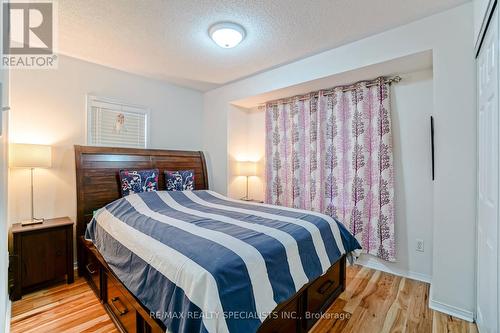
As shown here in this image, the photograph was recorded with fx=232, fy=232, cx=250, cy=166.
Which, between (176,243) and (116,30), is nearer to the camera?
(176,243)

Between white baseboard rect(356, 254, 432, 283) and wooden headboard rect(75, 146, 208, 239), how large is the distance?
279 centimetres

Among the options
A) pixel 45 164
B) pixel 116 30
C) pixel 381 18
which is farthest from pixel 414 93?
pixel 45 164

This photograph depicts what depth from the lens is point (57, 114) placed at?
264 centimetres

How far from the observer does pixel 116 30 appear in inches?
85.9

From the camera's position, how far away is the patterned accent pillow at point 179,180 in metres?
3.22

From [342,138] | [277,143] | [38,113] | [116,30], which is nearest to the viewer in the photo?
[116,30]

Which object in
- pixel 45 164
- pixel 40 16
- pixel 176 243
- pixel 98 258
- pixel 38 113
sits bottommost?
pixel 98 258

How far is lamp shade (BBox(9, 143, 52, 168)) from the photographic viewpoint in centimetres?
215

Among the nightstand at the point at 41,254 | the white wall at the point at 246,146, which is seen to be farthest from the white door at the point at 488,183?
the nightstand at the point at 41,254

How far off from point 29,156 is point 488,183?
12.1 feet

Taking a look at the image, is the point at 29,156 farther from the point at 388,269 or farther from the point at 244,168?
the point at 388,269

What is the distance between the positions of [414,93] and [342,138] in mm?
864

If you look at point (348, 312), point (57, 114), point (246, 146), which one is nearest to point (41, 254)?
point (57, 114)

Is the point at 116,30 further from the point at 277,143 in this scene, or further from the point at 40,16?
the point at 277,143
